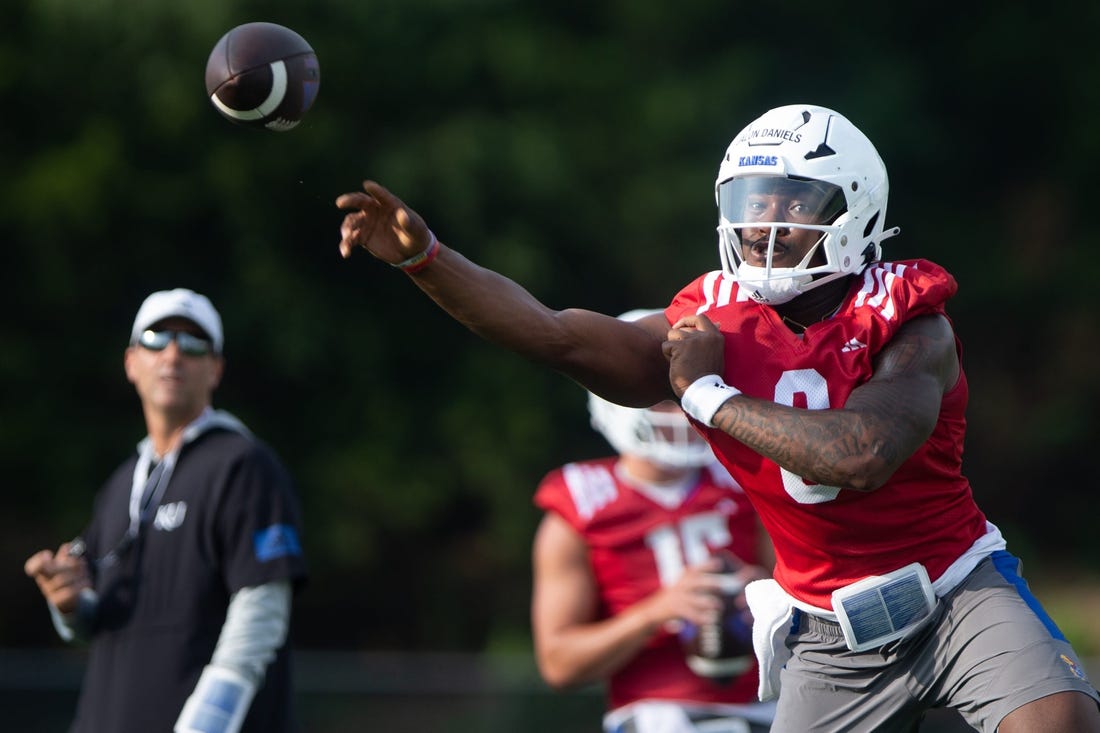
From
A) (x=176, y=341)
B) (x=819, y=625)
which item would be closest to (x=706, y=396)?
(x=819, y=625)

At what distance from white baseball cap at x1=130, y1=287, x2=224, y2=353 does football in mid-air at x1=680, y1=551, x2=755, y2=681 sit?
75.1 inches

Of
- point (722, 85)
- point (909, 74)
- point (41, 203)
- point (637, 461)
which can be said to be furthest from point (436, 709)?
point (909, 74)

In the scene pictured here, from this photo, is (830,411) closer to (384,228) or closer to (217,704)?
(384,228)

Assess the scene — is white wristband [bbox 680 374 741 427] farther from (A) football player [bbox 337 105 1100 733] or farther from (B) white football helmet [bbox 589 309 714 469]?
(B) white football helmet [bbox 589 309 714 469]

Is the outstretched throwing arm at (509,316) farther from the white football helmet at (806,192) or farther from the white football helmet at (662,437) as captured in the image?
the white football helmet at (662,437)

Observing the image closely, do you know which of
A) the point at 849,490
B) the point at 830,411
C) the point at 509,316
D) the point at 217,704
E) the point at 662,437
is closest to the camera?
the point at 830,411

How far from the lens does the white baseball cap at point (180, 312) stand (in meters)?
5.05

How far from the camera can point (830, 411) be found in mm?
3314

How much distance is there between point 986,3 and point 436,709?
1156cm

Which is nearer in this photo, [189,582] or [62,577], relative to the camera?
[189,582]

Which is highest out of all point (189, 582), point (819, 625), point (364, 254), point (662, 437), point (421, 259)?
point (364, 254)

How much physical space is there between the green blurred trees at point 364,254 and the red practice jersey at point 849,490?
30.9 feet

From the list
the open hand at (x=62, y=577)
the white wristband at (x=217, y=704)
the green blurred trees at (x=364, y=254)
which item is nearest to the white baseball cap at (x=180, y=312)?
the open hand at (x=62, y=577)

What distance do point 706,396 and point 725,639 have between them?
1.62 meters
